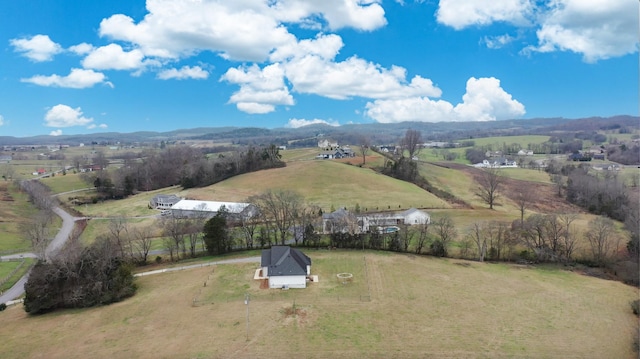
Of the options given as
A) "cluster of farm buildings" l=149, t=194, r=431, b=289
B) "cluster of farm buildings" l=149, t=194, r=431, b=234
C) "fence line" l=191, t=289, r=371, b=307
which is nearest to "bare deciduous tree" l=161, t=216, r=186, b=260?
"cluster of farm buildings" l=149, t=194, r=431, b=234

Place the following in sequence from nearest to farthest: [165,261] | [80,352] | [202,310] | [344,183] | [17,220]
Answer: [80,352] → [202,310] → [165,261] → [17,220] → [344,183]

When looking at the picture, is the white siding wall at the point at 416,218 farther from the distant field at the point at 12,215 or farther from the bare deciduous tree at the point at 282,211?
the distant field at the point at 12,215

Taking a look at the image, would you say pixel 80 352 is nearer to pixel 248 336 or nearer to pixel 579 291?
pixel 248 336

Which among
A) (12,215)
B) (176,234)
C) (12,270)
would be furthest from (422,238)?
(12,215)

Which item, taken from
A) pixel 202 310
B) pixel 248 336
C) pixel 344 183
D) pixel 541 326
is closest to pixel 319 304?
pixel 248 336

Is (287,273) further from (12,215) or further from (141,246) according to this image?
(12,215)

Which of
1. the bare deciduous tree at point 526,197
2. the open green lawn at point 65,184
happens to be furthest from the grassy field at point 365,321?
the open green lawn at point 65,184

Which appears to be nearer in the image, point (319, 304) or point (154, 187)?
point (319, 304)

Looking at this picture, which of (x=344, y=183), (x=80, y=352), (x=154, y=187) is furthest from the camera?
(x=154, y=187)
